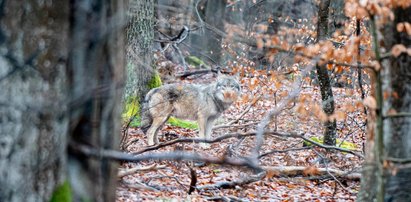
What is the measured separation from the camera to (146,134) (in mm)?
13539

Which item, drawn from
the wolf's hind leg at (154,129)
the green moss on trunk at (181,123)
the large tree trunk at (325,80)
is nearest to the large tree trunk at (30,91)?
the large tree trunk at (325,80)

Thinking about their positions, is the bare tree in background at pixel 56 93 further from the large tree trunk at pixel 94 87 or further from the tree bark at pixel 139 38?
the tree bark at pixel 139 38

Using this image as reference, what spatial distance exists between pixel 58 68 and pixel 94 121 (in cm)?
29

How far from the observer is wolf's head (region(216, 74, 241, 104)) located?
14.6m

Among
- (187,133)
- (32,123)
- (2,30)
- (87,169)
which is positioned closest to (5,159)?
(32,123)

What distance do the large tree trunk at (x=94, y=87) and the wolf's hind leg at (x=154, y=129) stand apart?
33.1 ft

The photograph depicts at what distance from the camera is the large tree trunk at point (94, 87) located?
256 centimetres

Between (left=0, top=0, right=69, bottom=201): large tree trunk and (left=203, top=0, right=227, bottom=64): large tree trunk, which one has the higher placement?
(left=203, top=0, right=227, bottom=64): large tree trunk

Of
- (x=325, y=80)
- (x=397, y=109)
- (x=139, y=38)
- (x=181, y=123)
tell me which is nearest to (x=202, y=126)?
(x=181, y=123)

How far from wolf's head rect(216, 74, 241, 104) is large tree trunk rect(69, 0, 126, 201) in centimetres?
1182

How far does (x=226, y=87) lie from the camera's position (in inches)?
583

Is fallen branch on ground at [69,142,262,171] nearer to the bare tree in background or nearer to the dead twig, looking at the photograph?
the bare tree in background

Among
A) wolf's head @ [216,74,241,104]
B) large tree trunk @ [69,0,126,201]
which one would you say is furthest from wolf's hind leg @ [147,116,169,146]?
large tree trunk @ [69,0,126,201]

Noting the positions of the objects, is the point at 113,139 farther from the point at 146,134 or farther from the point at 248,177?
the point at 146,134
